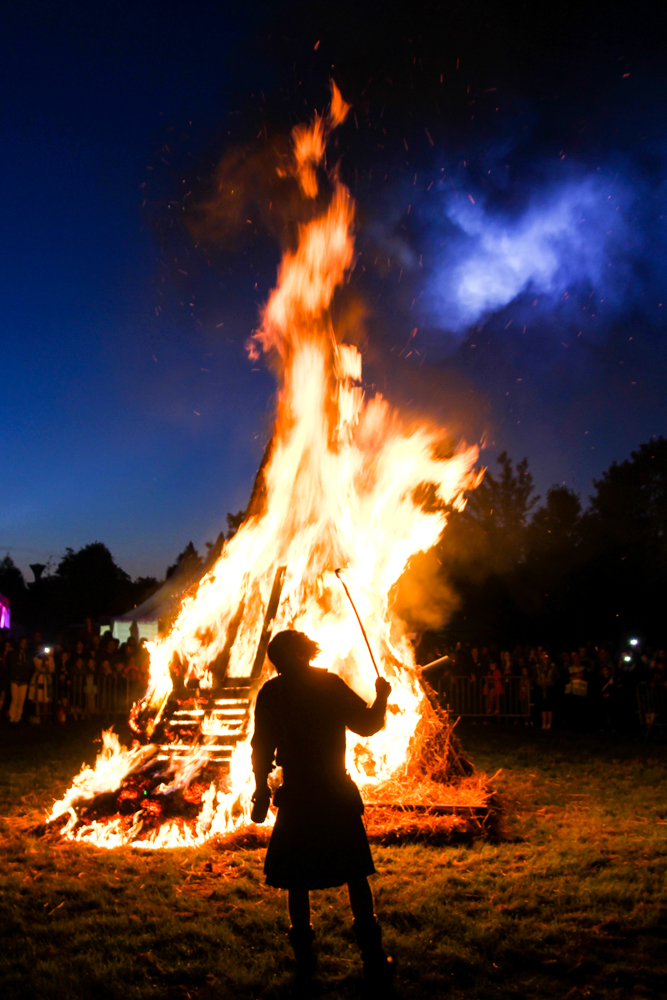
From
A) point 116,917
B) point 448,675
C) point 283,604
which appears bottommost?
point 116,917

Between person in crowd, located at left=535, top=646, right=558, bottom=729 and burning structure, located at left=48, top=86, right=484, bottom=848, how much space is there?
23.7 feet

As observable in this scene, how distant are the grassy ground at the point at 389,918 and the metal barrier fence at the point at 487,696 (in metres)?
8.94

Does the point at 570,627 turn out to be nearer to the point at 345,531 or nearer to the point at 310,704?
the point at 345,531

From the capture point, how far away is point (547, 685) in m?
15.8

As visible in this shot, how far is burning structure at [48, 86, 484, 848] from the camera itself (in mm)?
7484

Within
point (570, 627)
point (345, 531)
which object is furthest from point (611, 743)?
point (570, 627)

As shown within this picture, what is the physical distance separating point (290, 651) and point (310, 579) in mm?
4665

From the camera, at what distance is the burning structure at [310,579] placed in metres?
7.48

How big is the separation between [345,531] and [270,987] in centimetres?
555

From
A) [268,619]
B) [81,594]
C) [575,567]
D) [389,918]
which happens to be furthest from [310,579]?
[81,594]

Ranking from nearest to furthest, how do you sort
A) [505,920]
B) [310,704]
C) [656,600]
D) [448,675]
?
[310,704] < [505,920] < [448,675] < [656,600]

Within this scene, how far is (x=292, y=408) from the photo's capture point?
9078 mm

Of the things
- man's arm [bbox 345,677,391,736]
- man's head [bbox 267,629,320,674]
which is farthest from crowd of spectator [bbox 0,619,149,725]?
man's arm [bbox 345,677,391,736]

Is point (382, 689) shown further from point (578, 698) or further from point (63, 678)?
point (63, 678)
